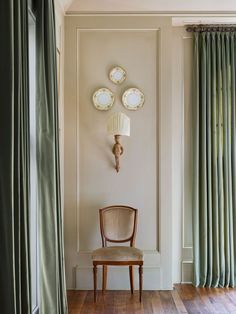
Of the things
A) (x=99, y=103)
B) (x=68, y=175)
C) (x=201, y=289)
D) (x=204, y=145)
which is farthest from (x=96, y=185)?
(x=201, y=289)

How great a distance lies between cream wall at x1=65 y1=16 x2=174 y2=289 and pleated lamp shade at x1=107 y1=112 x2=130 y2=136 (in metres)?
0.23

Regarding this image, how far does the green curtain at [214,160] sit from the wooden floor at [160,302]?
0.83ft

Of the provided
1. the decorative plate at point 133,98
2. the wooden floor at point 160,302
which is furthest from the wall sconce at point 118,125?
the wooden floor at point 160,302

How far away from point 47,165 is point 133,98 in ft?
5.55

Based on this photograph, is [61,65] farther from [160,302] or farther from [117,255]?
[160,302]

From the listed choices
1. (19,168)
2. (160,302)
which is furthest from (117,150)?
(19,168)

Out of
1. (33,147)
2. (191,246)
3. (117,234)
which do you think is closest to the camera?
(33,147)

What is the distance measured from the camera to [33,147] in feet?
9.42

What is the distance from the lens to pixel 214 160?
4.22 m

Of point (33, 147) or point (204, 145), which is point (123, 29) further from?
point (33, 147)

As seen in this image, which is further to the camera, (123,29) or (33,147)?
(123,29)

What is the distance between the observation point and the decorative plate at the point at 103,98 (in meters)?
4.17

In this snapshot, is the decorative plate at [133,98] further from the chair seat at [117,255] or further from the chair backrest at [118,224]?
the chair seat at [117,255]

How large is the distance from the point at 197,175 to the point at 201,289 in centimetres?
123
